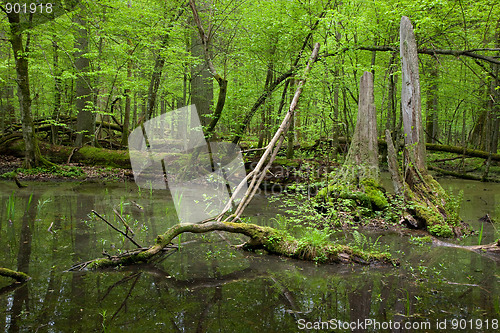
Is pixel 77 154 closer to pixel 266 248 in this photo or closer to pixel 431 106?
pixel 266 248

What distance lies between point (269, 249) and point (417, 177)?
3.94 meters

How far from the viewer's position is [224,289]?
137 inches

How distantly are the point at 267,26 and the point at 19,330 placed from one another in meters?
9.24

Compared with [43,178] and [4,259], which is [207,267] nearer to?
[4,259]

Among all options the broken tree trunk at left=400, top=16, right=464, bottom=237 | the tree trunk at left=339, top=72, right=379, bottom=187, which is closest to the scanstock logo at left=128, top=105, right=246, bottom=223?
the tree trunk at left=339, top=72, right=379, bottom=187

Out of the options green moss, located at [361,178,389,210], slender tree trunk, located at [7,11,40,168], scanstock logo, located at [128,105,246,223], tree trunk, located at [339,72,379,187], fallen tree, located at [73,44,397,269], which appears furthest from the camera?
scanstock logo, located at [128,105,246,223]

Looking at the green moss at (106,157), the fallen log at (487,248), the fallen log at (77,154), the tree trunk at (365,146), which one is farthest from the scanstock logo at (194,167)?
the fallen log at (487,248)

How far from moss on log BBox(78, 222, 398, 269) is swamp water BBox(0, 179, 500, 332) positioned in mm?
153

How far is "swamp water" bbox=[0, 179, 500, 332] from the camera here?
2.77 meters

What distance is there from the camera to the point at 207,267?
4109mm

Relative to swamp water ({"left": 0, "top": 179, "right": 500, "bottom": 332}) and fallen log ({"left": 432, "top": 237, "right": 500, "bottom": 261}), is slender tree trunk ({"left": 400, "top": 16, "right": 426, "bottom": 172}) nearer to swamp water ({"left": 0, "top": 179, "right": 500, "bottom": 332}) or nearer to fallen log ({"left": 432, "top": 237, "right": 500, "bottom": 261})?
swamp water ({"left": 0, "top": 179, "right": 500, "bottom": 332})

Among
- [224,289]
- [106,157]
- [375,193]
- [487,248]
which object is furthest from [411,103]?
[106,157]

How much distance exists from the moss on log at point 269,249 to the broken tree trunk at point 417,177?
226cm

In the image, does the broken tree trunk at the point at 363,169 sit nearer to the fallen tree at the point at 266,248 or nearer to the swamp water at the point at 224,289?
the swamp water at the point at 224,289
